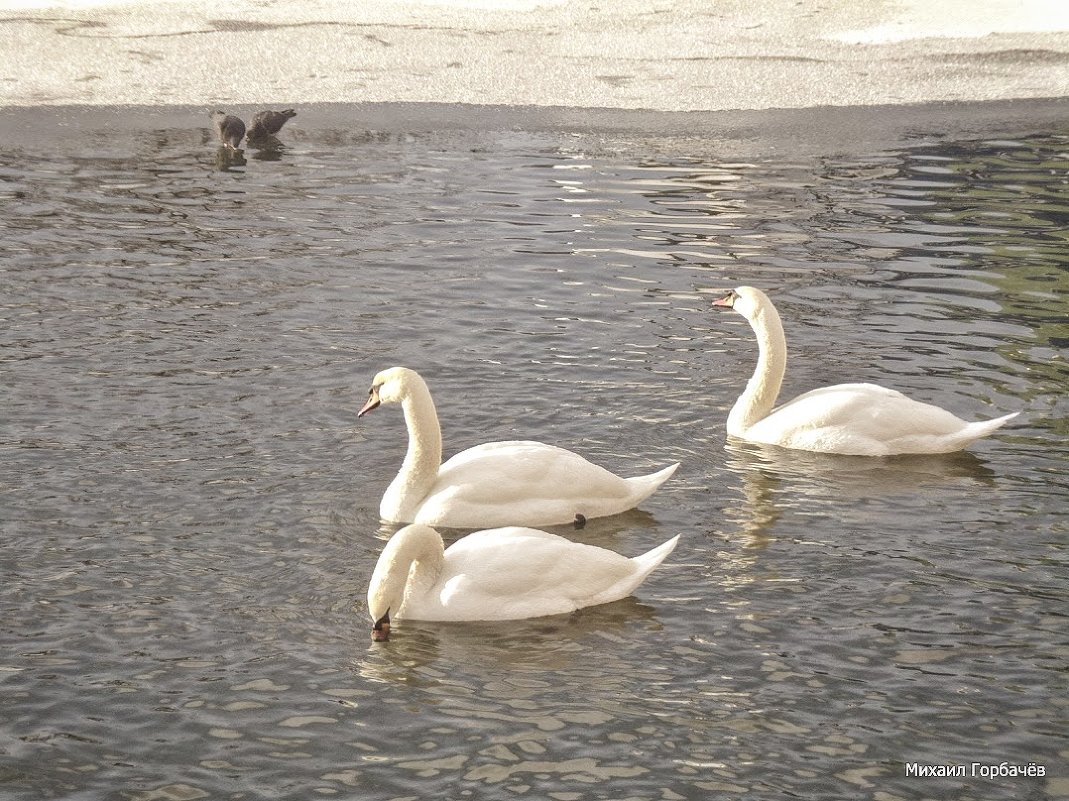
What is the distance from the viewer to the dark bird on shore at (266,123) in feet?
57.0

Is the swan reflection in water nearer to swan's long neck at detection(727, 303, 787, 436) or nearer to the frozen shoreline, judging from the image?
swan's long neck at detection(727, 303, 787, 436)

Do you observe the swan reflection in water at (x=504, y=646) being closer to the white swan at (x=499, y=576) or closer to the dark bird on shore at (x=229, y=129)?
the white swan at (x=499, y=576)

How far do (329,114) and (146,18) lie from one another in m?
4.10

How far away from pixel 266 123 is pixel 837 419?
9.74 metres

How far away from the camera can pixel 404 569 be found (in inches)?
285

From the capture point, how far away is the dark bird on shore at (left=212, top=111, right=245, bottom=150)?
56.0 ft

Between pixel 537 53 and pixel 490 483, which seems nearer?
pixel 490 483

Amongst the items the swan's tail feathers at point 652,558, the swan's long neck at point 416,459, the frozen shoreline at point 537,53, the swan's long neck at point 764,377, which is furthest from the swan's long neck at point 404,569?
the frozen shoreline at point 537,53

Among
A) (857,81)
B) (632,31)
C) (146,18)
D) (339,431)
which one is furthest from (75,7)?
(339,431)

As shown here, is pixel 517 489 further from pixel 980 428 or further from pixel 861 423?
pixel 980 428

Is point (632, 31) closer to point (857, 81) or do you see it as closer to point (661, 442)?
point (857, 81)

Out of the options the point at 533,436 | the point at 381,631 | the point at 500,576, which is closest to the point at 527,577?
the point at 500,576

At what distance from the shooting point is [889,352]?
438 inches

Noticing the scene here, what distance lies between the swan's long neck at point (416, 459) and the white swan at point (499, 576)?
102cm
